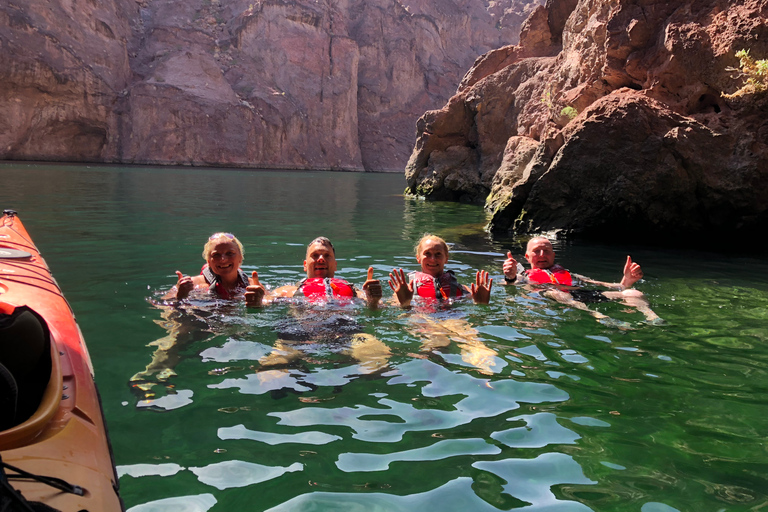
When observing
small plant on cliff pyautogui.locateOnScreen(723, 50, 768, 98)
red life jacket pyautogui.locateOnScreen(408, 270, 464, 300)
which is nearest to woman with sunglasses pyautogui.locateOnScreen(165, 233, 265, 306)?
red life jacket pyautogui.locateOnScreen(408, 270, 464, 300)

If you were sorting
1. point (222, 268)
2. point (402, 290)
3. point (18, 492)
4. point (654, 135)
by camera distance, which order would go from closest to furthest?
point (18, 492), point (402, 290), point (222, 268), point (654, 135)

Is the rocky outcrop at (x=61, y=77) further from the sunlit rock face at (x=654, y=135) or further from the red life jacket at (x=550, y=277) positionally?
the red life jacket at (x=550, y=277)

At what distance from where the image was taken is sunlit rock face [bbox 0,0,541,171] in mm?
51031

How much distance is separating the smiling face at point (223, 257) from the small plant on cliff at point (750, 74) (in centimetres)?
862

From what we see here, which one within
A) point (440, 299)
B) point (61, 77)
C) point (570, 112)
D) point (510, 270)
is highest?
point (61, 77)

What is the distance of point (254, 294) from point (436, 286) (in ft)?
6.20

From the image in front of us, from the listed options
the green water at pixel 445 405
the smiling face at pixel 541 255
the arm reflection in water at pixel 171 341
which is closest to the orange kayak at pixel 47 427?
the green water at pixel 445 405

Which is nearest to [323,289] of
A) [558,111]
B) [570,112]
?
[570,112]

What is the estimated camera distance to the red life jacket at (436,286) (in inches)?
237

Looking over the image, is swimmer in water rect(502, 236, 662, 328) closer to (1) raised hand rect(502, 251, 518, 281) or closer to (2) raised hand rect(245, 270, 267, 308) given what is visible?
(1) raised hand rect(502, 251, 518, 281)

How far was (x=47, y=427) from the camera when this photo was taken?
2248 millimetres

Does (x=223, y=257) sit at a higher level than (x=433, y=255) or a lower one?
lower

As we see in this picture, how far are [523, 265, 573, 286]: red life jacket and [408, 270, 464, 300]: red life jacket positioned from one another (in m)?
1.24

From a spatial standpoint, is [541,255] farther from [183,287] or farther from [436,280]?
[183,287]
